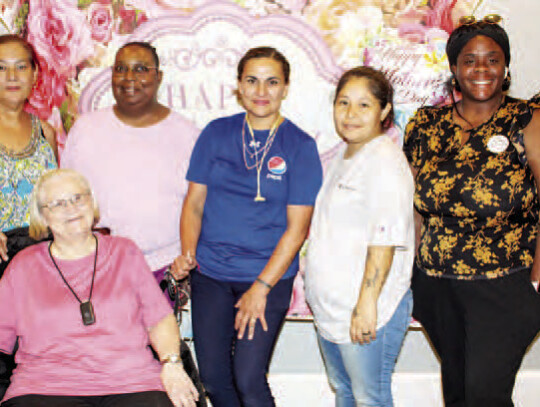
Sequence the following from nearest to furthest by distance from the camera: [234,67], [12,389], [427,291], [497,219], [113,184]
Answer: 1. [12,389]
2. [497,219]
3. [427,291]
4. [113,184]
5. [234,67]

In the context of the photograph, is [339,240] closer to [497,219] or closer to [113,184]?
[497,219]

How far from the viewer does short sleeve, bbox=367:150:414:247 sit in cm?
211

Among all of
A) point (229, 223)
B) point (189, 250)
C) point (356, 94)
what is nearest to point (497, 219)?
point (356, 94)

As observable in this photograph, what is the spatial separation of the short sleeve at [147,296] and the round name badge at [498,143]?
143 centimetres

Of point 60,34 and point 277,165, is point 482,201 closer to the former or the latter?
point 277,165

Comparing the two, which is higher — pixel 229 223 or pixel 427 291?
pixel 229 223

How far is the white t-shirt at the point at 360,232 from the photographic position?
212 centimetres

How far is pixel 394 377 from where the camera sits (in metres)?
3.38

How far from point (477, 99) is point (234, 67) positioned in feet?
4.10

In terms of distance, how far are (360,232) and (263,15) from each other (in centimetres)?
137

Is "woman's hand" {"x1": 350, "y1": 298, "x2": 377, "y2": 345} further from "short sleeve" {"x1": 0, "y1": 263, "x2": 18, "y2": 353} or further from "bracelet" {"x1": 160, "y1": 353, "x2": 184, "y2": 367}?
"short sleeve" {"x1": 0, "y1": 263, "x2": 18, "y2": 353}

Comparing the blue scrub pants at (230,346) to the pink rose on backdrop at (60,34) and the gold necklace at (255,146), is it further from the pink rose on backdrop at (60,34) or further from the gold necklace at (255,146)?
the pink rose on backdrop at (60,34)

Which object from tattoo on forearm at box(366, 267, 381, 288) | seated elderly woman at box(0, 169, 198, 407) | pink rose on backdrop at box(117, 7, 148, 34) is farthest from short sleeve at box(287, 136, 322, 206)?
pink rose on backdrop at box(117, 7, 148, 34)

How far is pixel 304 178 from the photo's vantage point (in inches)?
96.4
